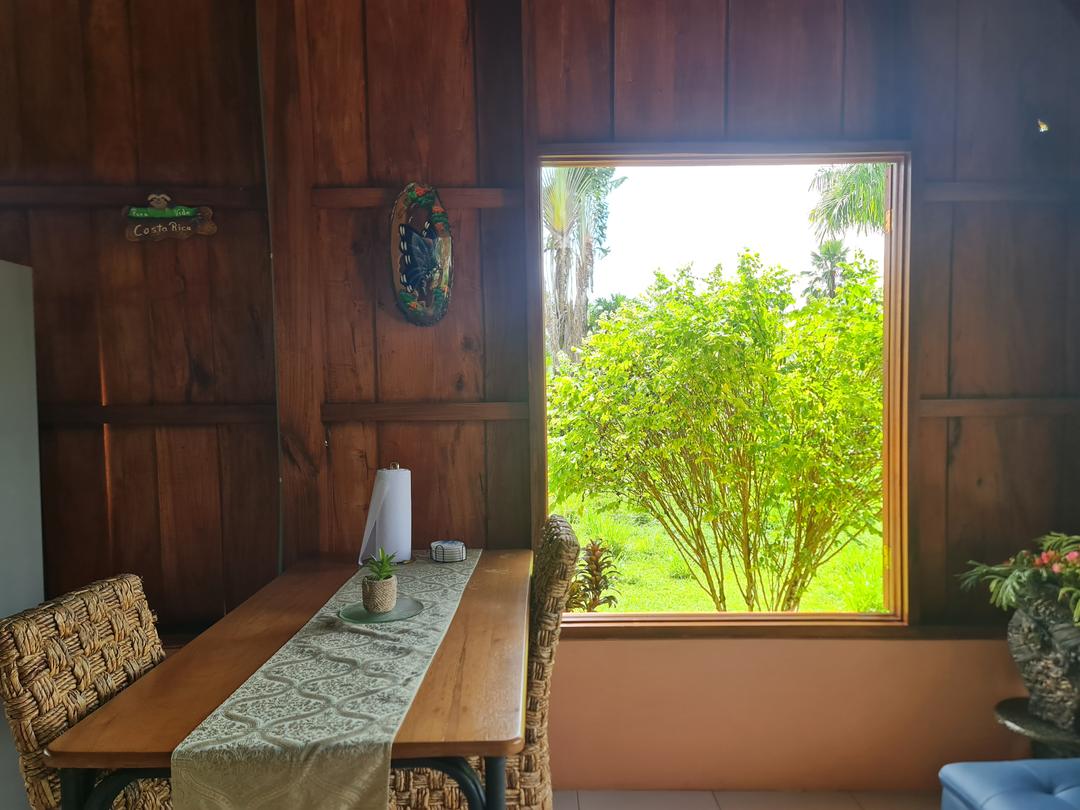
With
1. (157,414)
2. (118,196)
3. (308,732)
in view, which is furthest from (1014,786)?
(118,196)

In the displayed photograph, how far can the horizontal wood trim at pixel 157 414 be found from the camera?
2332 mm

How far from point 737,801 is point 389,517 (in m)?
1.45

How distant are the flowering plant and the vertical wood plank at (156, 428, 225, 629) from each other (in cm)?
247

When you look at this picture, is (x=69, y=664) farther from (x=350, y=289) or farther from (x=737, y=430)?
(x=737, y=430)

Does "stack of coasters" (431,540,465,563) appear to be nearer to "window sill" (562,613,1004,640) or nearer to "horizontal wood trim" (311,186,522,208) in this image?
"window sill" (562,613,1004,640)

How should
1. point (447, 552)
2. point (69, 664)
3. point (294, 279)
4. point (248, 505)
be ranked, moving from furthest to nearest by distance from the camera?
point (248, 505) < point (294, 279) < point (447, 552) < point (69, 664)

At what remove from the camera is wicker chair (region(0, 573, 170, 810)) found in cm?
121

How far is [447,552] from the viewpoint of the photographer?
7.04 ft

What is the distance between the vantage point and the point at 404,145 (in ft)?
7.61

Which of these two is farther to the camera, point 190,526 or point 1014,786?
point 190,526

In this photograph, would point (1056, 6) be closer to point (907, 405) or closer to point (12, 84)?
point (907, 405)

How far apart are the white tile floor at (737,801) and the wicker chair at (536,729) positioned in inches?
30.5

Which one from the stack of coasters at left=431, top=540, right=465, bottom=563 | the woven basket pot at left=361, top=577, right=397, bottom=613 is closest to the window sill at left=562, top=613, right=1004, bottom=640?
the stack of coasters at left=431, top=540, right=465, bottom=563

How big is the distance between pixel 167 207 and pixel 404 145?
787 millimetres
